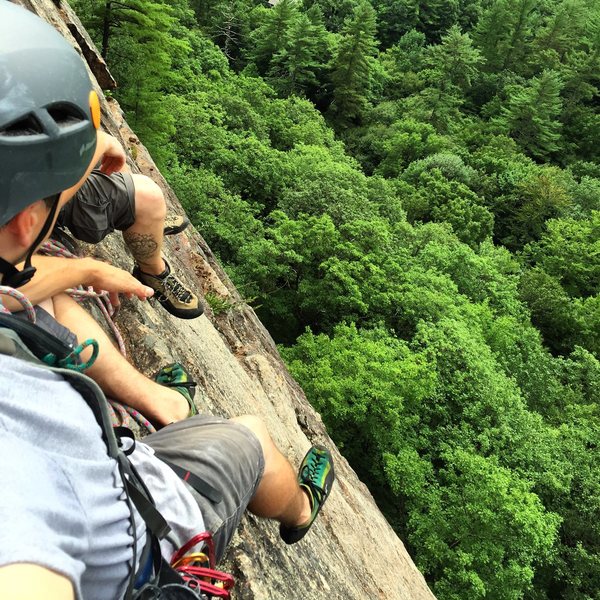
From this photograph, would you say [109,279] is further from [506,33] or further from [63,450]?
[506,33]

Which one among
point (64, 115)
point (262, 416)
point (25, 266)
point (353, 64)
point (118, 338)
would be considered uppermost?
point (64, 115)

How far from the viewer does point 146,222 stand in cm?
315

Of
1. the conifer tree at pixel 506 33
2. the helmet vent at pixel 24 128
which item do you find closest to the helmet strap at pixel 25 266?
the helmet vent at pixel 24 128

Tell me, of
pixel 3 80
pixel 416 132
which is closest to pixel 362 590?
pixel 3 80

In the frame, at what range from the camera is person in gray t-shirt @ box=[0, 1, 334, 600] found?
3.22ft

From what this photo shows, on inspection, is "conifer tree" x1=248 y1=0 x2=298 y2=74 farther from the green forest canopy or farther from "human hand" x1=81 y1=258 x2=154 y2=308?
"human hand" x1=81 y1=258 x2=154 y2=308

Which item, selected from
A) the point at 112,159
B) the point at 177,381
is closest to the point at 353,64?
the point at 112,159

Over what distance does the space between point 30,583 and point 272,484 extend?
1614mm

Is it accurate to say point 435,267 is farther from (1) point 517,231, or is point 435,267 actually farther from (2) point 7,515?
(2) point 7,515

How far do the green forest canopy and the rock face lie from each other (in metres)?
8.72

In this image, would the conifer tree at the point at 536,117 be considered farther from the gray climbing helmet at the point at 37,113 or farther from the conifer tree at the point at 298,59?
the gray climbing helmet at the point at 37,113

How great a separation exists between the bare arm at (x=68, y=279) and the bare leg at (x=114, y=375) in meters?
0.13

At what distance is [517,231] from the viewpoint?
35.1 metres

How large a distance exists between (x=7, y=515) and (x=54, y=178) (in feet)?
4.04
